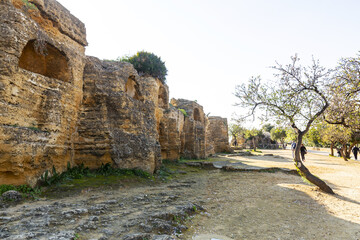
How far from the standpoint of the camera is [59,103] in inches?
301

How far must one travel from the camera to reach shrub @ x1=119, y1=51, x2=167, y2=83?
17.6 metres

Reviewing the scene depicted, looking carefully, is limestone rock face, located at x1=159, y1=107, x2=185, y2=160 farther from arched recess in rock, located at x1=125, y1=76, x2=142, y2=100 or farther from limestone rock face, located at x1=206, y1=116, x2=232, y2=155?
limestone rock face, located at x1=206, y1=116, x2=232, y2=155

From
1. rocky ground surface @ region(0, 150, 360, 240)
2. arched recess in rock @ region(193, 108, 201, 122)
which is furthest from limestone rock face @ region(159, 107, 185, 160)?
rocky ground surface @ region(0, 150, 360, 240)

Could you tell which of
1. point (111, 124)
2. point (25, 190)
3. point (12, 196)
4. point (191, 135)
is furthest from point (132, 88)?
point (191, 135)

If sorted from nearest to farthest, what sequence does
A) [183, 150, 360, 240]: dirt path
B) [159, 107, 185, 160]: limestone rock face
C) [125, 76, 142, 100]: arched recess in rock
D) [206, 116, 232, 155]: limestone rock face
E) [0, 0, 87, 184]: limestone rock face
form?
[183, 150, 360, 240]: dirt path → [0, 0, 87, 184]: limestone rock face → [125, 76, 142, 100]: arched recess in rock → [159, 107, 185, 160]: limestone rock face → [206, 116, 232, 155]: limestone rock face

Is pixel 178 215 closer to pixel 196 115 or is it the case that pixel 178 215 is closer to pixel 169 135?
pixel 169 135

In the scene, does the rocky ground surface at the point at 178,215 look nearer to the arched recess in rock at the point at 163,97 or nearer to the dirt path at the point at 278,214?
the dirt path at the point at 278,214

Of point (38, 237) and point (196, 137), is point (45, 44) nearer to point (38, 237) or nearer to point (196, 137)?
point (38, 237)

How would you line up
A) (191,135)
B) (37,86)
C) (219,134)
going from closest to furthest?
(37,86), (191,135), (219,134)

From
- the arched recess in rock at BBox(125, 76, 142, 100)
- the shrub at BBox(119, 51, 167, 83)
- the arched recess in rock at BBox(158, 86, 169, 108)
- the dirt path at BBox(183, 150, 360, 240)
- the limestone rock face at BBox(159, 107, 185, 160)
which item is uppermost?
the shrub at BBox(119, 51, 167, 83)

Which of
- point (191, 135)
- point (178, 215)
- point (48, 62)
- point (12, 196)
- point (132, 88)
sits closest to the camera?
point (178, 215)

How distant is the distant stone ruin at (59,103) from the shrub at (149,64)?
6358mm

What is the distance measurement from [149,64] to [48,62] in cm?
1009

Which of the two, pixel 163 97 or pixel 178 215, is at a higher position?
pixel 163 97
